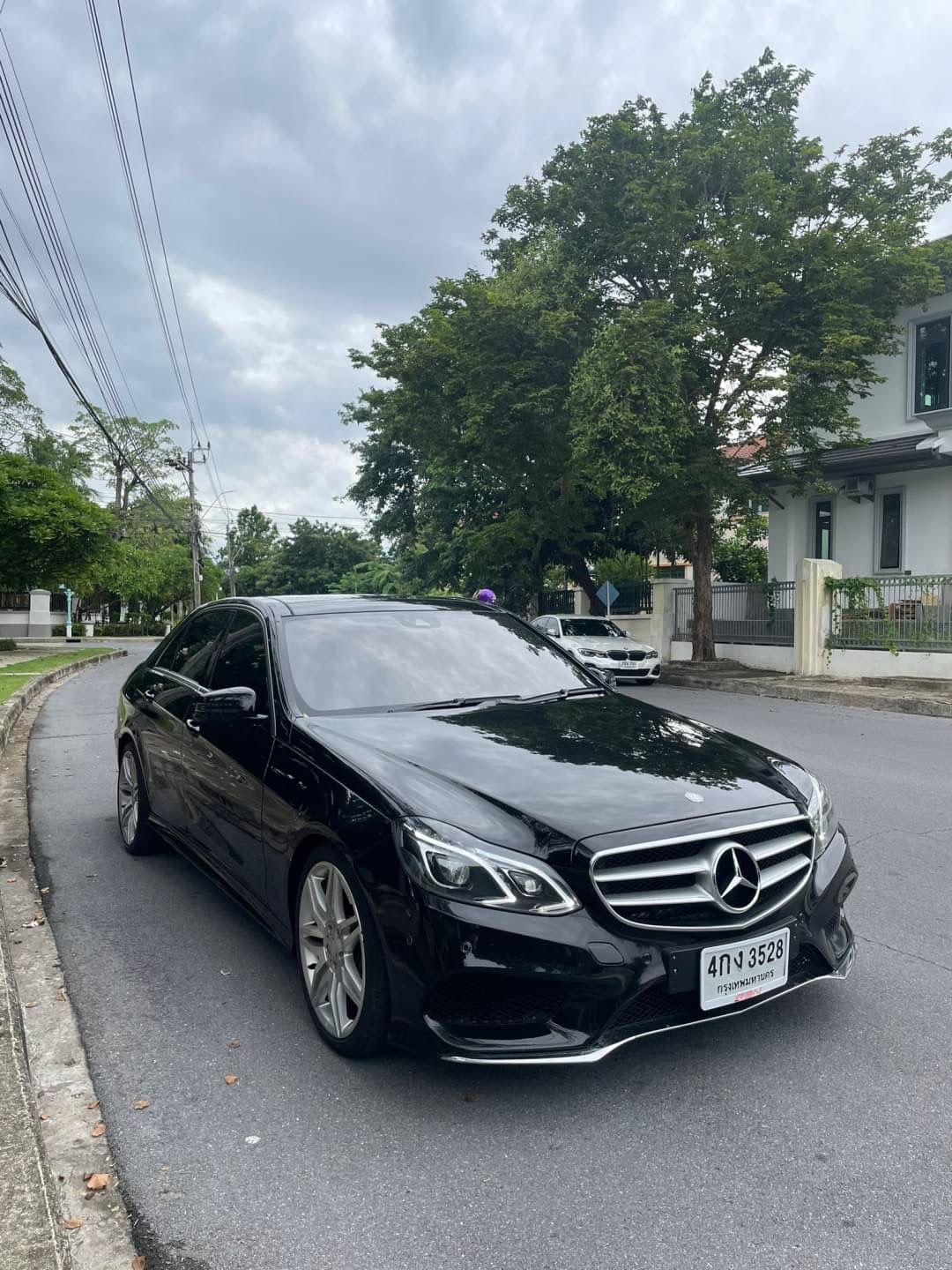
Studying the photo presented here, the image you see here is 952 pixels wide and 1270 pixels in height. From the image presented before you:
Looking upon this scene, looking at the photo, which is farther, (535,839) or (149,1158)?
(535,839)

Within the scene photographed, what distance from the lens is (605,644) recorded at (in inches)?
757

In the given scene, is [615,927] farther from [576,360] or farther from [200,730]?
[576,360]

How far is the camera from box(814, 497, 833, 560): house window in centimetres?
2427

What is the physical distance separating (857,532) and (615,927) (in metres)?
22.6

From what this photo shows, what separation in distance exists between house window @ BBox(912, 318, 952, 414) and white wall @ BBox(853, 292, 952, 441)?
0.20 metres

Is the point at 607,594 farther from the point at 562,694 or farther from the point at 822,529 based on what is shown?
the point at 562,694

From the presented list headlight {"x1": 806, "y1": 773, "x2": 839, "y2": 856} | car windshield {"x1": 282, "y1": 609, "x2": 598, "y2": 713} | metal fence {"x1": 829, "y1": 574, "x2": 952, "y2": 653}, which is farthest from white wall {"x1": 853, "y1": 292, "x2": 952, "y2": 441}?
headlight {"x1": 806, "y1": 773, "x2": 839, "y2": 856}

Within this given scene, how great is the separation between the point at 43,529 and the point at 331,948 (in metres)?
26.3

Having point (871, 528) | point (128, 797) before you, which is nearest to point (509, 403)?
point (871, 528)

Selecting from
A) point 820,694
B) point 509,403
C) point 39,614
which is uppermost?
point 509,403

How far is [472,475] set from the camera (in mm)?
24531

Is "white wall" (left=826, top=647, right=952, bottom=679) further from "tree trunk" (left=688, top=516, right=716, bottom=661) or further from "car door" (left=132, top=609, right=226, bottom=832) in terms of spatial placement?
"car door" (left=132, top=609, right=226, bottom=832)

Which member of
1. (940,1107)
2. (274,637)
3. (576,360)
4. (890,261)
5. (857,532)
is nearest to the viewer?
(940,1107)

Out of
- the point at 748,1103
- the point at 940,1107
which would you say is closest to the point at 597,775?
the point at 748,1103
